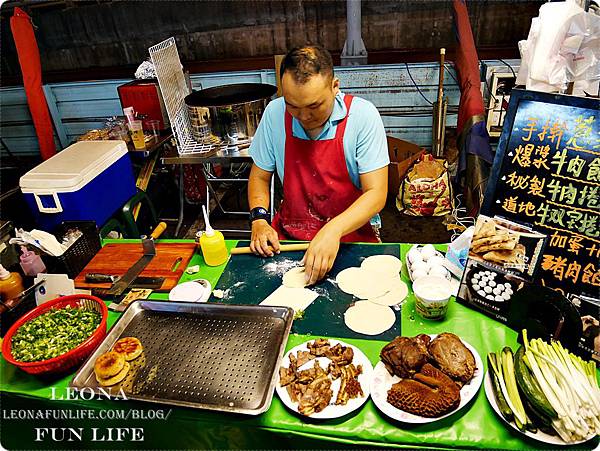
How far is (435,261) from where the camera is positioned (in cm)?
194

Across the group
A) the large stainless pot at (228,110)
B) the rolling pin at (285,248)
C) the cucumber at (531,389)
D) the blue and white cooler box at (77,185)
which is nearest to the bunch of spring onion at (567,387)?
the cucumber at (531,389)

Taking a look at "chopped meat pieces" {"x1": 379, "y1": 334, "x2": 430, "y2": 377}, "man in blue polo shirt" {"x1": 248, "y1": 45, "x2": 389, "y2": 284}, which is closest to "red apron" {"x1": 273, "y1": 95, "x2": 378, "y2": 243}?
"man in blue polo shirt" {"x1": 248, "y1": 45, "x2": 389, "y2": 284}

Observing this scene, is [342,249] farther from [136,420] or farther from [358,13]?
[358,13]

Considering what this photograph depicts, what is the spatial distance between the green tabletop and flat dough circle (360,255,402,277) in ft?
0.64

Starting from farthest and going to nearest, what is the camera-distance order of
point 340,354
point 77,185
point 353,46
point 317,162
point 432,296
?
point 353,46 → point 77,185 → point 317,162 → point 432,296 → point 340,354

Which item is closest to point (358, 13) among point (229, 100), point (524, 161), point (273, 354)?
point (229, 100)

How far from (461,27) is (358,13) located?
1307 mm

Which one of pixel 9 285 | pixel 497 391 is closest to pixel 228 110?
pixel 9 285

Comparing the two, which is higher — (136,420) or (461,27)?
(461,27)

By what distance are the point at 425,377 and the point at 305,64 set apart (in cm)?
147

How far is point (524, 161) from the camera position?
151 cm

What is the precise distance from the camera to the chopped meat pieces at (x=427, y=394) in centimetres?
132

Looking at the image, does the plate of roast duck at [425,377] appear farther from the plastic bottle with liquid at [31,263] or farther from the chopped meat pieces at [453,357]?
the plastic bottle with liquid at [31,263]

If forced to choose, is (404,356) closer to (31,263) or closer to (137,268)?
(137,268)
